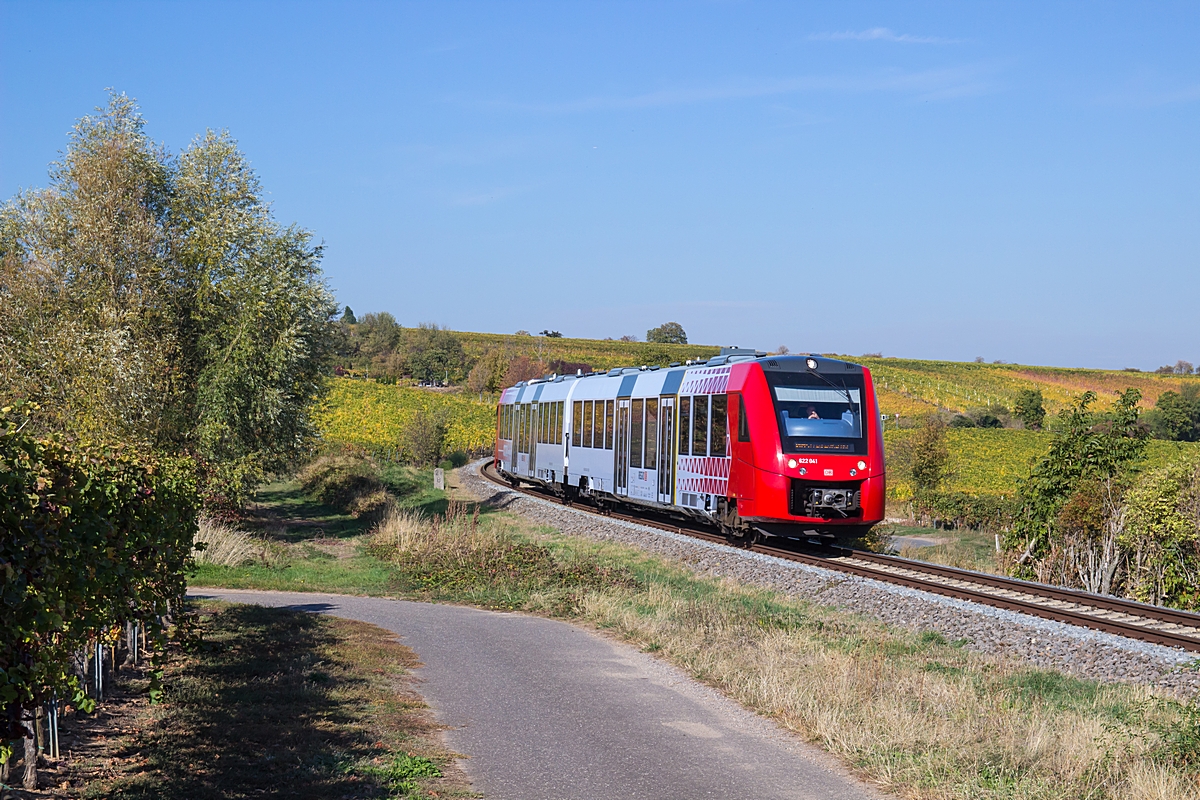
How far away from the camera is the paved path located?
7.40 metres

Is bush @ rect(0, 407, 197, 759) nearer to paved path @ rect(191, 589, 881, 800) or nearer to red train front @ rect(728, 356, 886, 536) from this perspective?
paved path @ rect(191, 589, 881, 800)

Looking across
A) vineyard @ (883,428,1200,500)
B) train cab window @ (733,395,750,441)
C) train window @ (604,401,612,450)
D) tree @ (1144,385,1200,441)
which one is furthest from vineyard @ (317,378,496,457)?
tree @ (1144,385,1200,441)

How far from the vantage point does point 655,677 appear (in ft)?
36.9

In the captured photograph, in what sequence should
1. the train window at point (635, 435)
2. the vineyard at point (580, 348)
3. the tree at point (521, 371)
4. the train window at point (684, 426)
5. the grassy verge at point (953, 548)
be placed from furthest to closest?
the vineyard at point (580, 348)
the tree at point (521, 371)
the train window at point (635, 435)
the grassy verge at point (953, 548)
the train window at point (684, 426)

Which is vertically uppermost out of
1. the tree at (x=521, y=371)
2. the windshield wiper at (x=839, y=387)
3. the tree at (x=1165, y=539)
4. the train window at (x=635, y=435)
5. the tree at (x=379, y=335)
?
the tree at (x=379, y=335)

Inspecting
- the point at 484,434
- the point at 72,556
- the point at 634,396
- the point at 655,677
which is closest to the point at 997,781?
the point at 655,677

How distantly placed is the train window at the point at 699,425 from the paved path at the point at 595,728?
9047 millimetres

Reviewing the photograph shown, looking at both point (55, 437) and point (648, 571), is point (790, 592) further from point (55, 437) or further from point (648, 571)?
point (55, 437)

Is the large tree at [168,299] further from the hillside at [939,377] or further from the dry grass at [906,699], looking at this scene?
the hillside at [939,377]

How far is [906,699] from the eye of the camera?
31.3ft

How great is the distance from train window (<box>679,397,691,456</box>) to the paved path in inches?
385

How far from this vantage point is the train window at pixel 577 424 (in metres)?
30.8

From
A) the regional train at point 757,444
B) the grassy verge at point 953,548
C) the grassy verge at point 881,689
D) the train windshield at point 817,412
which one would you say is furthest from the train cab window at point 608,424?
the grassy verge at point 881,689

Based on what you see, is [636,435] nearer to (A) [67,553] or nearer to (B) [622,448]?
(B) [622,448]
